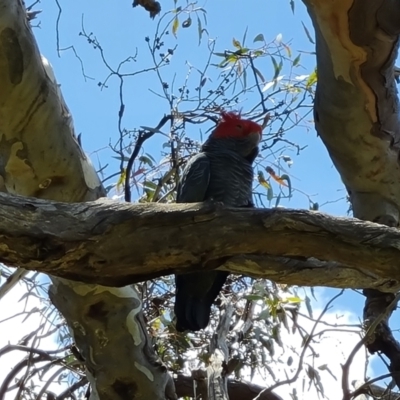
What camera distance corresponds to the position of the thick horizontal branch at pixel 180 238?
110 centimetres

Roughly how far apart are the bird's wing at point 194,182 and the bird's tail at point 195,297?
0.26 meters

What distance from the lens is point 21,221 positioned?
3.43 ft

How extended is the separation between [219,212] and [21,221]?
34cm

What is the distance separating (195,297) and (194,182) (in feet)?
1.31

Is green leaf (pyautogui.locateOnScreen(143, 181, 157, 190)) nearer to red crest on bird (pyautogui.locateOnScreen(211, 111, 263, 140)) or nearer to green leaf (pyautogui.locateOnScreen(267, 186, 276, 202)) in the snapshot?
red crest on bird (pyautogui.locateOnScreen(211, 111, 263, 140))

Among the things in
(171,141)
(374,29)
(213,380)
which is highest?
(171,141)

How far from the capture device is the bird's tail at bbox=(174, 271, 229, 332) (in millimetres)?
1973

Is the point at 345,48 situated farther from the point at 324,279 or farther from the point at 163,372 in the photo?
the point at 163,372

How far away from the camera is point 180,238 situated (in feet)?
3.74

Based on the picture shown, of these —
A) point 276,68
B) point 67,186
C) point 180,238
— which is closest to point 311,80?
point 276,68

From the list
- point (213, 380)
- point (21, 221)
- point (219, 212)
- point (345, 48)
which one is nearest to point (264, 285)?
point (213, 380)

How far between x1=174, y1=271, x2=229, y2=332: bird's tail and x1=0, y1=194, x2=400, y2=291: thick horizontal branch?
2.69ft

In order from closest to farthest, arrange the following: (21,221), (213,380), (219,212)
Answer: (21,221) → (219,212) → (213,380)

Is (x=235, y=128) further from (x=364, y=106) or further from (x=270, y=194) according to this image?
(x=364, y=106)
